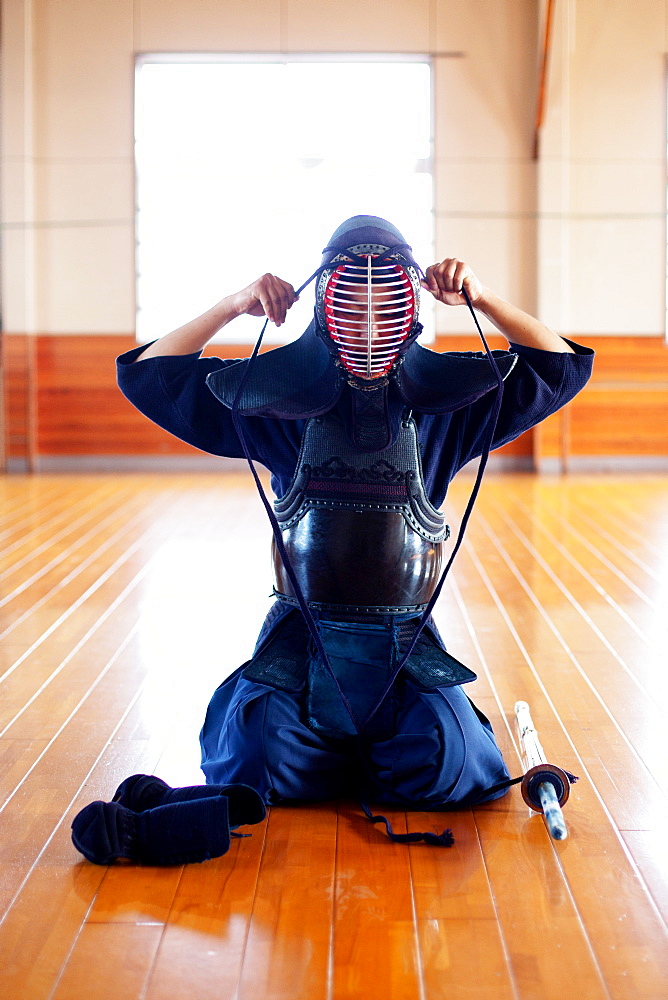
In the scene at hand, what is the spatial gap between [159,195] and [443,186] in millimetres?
1993

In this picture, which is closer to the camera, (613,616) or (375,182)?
(613,616)

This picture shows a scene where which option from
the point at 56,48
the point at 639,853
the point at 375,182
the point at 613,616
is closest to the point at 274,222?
the point at 375,182

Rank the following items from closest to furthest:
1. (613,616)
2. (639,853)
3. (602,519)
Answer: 1. (639,853)
2. (613,616)
3. (602,519)

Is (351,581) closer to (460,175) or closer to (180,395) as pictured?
(180,395)

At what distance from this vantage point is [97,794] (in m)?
1.98

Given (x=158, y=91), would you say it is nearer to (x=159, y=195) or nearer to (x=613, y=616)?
(x=159, y=195)

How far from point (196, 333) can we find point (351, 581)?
547mm

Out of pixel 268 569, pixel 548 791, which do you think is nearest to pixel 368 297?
pixel 548 791

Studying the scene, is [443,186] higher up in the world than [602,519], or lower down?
higher up

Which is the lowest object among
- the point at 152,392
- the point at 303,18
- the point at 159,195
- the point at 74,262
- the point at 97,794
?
the point at 97,794

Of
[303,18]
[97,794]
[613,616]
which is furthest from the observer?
[303,18]

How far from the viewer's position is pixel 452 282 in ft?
6.03

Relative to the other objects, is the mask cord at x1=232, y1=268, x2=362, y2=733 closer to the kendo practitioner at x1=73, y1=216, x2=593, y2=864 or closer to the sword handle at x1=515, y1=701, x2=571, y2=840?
the kendo practitioner at x1=73, y1=216, x2=593, y2=864

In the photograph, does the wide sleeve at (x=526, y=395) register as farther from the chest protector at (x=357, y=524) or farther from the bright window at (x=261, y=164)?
the bright window at (x=261, y=164)
